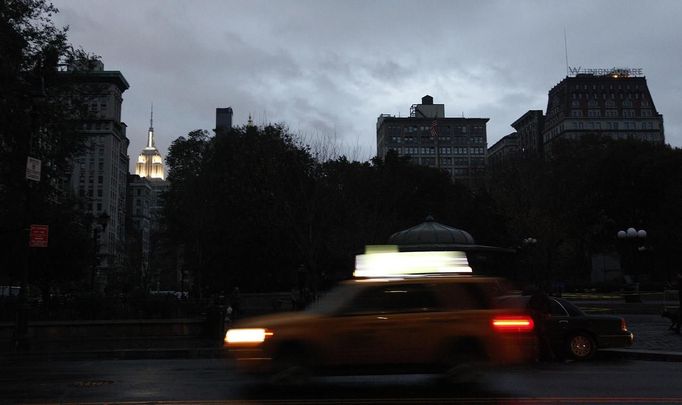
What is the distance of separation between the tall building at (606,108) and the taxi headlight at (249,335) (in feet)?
487

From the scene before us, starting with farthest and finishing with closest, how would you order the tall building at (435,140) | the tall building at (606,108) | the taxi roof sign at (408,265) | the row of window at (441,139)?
1. the tall building at (435,140)
2. the row of window at (441,139)
3. the tall building at (606,108)
4. the taxi roof sign at (408,265)

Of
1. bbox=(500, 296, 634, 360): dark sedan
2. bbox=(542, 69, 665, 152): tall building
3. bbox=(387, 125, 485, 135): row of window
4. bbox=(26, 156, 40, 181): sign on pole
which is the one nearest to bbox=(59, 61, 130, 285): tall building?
bbox=(387, 125, 485, 135): row of window

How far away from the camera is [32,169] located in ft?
61.1

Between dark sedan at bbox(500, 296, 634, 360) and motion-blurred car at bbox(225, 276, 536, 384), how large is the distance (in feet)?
18.1

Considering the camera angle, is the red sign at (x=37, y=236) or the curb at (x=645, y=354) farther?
the red sign at (x=37, y=236)

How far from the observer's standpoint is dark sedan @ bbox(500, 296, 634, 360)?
573 inches

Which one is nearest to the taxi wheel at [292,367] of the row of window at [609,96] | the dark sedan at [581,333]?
the dark sedan at [581,333]

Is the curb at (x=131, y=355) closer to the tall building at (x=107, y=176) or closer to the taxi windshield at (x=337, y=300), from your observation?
the taxi windshield at (x=337, y=300)

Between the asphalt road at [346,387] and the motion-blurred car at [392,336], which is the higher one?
the motion-blurred car at [392,336]

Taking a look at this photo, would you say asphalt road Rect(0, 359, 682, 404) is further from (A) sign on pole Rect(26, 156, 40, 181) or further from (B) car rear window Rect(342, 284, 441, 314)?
(A) sign on pole Rect(26, 156, 40, 181)

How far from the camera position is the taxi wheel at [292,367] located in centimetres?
921

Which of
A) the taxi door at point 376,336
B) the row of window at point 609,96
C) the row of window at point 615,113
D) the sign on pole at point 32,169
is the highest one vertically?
the row of window at point 609,96

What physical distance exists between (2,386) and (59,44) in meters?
16.4

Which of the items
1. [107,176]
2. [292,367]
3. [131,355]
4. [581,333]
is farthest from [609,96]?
[292,367]
